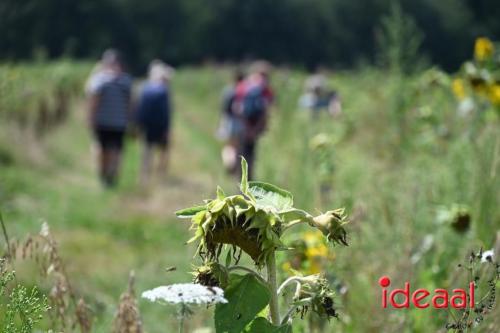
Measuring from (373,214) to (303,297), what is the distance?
201 cm

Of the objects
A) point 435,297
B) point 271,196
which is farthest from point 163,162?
point 271,196

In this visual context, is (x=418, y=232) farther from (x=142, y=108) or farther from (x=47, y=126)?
(x=47, y=126)

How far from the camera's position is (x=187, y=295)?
44.1 inches

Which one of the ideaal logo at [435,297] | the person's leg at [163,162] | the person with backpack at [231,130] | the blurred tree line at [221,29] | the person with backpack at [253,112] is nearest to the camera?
the ideaal logo at [435,297]

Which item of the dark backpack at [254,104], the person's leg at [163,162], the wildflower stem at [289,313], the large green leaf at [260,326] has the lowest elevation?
the person's leg at [163,162]

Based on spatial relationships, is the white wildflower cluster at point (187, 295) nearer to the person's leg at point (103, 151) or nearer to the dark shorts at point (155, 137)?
the person's leg at point (103, 151)

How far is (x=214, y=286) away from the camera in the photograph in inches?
49.1

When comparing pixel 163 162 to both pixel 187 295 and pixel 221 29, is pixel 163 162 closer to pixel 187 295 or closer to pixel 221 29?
pixel 187 295

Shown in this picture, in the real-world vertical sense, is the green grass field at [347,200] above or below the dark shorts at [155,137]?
below

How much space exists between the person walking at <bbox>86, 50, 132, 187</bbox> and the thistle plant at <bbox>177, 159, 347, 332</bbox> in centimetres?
728

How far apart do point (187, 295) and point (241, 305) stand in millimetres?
167

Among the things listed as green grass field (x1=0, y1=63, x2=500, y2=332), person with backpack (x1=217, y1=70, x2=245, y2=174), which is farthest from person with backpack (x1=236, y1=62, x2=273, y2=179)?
green grass field (x1=0, y1=63, x2=500, y2=332)

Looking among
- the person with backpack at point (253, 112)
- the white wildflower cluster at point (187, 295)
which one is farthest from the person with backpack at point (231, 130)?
the white wildflower cluster at point (187, 295)

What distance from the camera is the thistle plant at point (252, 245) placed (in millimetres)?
1206
